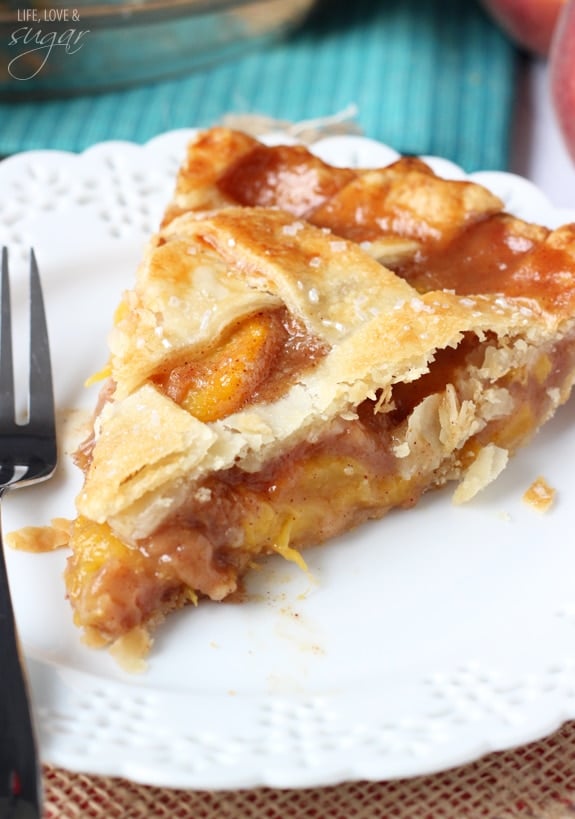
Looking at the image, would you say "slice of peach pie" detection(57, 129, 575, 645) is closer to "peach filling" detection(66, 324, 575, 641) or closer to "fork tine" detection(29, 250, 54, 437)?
"peach filling" detection(66, 324, 575, 641)

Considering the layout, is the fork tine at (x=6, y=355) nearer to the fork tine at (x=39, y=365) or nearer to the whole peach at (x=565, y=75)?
the fork tine at (x=39, y=365)

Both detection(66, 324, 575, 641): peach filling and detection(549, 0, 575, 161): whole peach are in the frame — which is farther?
detection(549, 0, 575, 161): whole peach

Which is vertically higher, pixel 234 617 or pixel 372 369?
pixel 372 369

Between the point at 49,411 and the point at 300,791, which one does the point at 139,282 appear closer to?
the point at 49,411

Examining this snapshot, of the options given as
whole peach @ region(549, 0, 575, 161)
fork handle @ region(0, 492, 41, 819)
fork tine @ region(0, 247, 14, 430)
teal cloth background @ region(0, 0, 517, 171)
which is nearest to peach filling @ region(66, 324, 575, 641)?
fork handle @ region(0, 492, 41, 819)

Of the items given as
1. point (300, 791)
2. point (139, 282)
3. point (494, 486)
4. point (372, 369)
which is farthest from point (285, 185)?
point (300, 791)

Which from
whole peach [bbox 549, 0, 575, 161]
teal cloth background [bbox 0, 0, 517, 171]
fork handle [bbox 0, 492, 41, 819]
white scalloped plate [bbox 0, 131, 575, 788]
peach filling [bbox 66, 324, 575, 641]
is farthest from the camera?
teal cloth background [bbox 0, 0, 517, 171]

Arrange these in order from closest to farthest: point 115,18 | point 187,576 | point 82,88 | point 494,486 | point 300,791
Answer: point 300,791 → point 187,576 → point 494,486 → point 115,18 → point 82,88
